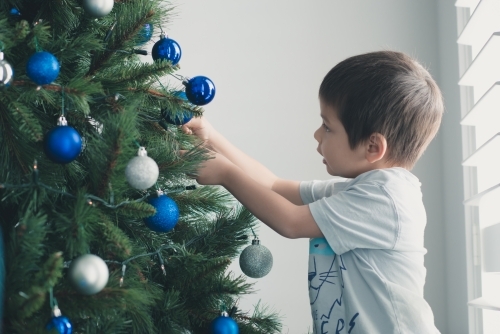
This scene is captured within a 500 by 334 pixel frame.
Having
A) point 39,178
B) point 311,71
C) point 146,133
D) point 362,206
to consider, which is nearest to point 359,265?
point 362,206

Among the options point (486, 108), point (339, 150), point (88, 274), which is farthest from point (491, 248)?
point (88, 274)

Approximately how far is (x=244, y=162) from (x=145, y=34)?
0.43m

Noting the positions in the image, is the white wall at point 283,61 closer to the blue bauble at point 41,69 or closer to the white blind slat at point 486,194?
the white blind slat at point 486,194

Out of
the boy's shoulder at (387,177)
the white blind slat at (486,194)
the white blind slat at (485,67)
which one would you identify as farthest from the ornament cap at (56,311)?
the white blind slat at (485,67)

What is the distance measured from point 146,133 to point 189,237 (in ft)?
0.62

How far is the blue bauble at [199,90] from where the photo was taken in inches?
33.6

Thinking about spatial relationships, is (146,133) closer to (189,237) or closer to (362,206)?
(189,237)

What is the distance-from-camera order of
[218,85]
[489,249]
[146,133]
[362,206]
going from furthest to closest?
1. [218,85]
2. [489,249]
3. [362,206]
4. [146,133]

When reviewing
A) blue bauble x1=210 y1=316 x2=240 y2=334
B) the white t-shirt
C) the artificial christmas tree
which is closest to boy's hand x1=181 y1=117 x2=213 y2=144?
the artificial christmas tree

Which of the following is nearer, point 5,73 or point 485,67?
point 5,73

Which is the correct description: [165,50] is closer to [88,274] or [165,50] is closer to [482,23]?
[88,274]

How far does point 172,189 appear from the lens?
0.86 metres

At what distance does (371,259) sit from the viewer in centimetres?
102

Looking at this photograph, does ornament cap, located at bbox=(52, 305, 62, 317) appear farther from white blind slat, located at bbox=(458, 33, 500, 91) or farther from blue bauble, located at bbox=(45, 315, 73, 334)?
white blind slat, located at bbox=(458, 33, 500, 91)
